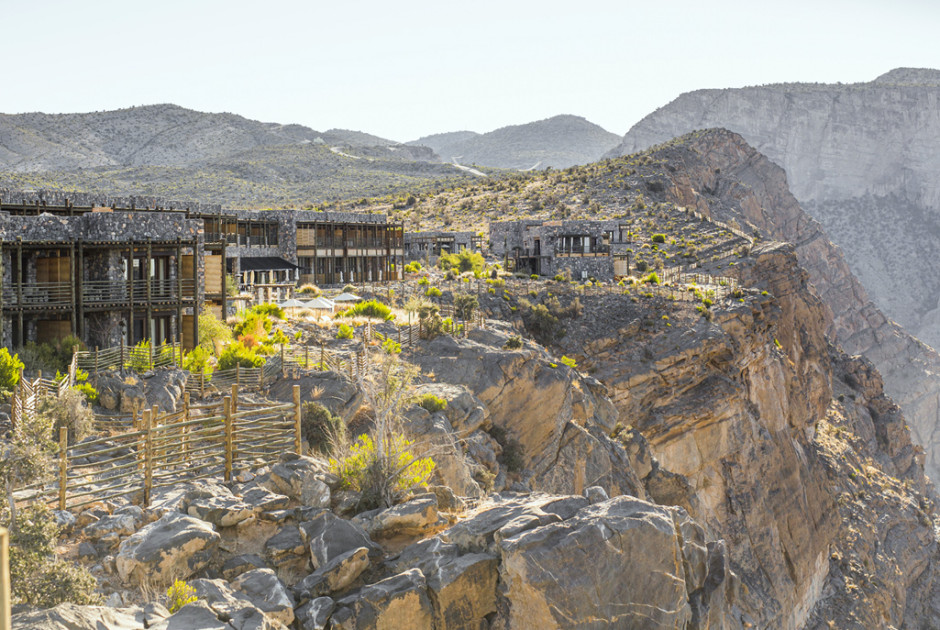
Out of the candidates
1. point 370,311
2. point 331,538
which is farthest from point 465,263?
point 331,538

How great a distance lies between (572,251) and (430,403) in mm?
42437

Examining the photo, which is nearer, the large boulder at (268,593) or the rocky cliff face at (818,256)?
the large boulder at (268,593)

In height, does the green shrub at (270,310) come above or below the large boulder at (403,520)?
above

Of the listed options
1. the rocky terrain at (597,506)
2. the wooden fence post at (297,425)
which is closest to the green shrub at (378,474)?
the rocky terrain at (597,506)

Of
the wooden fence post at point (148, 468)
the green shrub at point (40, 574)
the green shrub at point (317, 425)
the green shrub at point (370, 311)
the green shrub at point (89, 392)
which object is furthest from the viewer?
the green shrub at point (370, 311)

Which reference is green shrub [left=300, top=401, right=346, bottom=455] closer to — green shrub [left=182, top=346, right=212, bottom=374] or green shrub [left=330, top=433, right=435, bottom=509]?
green shrub [left=330, top=433, right=435, bottom=509]

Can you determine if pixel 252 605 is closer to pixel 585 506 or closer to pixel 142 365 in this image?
pixel 585 506

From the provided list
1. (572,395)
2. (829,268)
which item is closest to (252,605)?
(572,395)

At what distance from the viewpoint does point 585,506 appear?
1407 centimetres

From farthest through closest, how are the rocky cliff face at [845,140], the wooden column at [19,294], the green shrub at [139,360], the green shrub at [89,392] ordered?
the rocky cliff face at [845,140]
the wooden column at [19,294]
the green shrub at [139,360]
the green shrub at [89,392]

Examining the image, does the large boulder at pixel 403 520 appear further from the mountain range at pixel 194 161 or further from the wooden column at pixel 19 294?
the mountain range at pixel 194 161

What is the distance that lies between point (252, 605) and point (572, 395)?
25.9m

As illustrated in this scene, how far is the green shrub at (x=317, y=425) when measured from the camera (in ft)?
72.5

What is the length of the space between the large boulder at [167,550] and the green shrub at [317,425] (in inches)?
322
